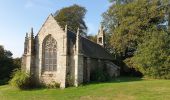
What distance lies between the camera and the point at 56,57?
37.6 meters

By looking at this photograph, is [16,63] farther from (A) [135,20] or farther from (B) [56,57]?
(A) [135,20]

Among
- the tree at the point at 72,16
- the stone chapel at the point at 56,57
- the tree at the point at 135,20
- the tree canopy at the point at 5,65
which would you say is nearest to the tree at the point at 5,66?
the tree canopy at the point at 5,65

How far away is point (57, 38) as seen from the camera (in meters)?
37.6

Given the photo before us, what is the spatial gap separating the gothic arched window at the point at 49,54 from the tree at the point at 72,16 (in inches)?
997

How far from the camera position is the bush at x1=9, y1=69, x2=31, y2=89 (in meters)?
35.9

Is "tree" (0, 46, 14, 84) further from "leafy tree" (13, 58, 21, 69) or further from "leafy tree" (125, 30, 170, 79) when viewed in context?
"leafy tree" (125, 30, 170, 79)

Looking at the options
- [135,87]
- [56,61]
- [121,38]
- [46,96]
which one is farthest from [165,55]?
[46,96]

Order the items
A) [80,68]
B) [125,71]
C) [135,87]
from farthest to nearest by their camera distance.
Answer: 1. [125,71]
2. [80,68]
3. [135,87]

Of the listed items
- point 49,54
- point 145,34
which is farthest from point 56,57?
point 145,34

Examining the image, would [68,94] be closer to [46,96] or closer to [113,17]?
[46,96]

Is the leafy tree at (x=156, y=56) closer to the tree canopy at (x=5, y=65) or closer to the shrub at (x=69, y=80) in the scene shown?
the shrub at (x=69, y=80)

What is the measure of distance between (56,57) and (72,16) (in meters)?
29.3

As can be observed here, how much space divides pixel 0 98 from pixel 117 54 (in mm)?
28791

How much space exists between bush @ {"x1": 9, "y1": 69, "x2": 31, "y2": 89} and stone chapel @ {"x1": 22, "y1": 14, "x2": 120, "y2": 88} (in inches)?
46.5
